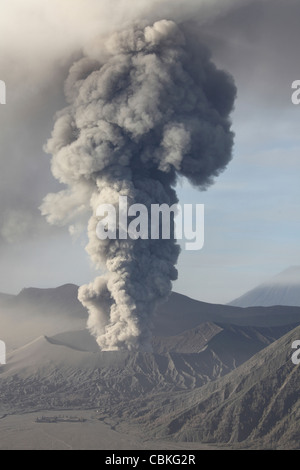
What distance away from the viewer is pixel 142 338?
240ft

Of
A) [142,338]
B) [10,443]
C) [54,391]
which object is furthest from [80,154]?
[10,443]

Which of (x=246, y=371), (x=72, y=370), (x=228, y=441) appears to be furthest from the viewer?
(x=72, y=370)

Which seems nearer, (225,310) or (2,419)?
(2,419)

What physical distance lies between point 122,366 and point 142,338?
12.5 ft

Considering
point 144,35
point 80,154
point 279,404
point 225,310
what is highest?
point 144,35

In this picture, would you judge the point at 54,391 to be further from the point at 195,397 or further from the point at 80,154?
the point at 80,154

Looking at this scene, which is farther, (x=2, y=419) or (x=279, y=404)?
(x=2, y=419)

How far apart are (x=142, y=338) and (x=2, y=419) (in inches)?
723

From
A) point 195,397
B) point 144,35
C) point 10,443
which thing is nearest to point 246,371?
point 195,397

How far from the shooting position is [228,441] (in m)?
52.2

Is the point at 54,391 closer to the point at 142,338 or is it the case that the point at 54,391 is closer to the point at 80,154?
the point at 142,338
